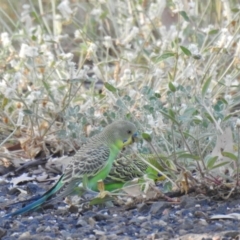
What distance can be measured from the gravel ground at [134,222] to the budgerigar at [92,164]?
11 cm

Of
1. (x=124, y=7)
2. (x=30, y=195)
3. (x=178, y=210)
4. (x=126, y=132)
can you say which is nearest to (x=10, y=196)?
→ (x=30, y=195)

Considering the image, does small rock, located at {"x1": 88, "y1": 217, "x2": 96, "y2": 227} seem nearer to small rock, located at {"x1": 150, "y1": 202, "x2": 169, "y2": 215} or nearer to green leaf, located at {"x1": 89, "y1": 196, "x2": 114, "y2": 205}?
green leaf, located at {"x1": 89, "y1": 196, "x2": 114, "y2": 205}

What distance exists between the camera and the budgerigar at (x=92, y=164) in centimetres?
373

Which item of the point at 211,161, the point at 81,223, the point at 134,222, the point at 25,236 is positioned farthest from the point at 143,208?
the point at 25,236

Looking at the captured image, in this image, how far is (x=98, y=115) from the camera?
4.93m

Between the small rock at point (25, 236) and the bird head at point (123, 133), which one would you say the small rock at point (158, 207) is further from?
the small rock at point (25, 236)

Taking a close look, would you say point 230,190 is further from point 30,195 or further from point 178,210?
point 30,195

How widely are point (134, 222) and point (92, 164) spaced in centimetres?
44

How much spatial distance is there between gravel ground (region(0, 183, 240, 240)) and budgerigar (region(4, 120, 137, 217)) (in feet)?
0.36

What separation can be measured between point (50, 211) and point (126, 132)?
565 mm

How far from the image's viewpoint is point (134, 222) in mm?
3545

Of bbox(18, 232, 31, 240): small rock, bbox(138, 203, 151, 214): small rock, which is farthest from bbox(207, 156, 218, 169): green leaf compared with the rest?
bbox(18, 232, 31, 240): small rock

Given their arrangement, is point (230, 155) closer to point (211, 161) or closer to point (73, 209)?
point (211, 161)

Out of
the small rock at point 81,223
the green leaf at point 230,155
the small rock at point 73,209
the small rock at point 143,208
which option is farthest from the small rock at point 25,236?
the green leaf at point 230,155
